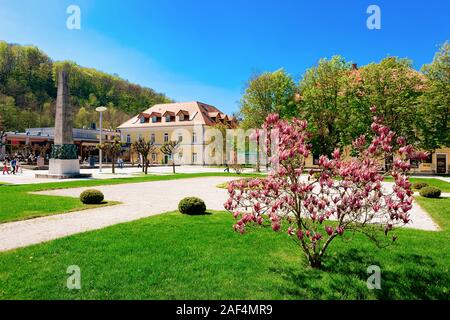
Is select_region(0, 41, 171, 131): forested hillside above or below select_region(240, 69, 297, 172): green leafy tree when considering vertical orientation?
above

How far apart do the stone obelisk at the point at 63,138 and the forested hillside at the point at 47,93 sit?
2140 inches

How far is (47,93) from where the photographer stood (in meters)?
97.2

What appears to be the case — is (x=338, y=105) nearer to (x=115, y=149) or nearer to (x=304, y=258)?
(x=115, y=149)

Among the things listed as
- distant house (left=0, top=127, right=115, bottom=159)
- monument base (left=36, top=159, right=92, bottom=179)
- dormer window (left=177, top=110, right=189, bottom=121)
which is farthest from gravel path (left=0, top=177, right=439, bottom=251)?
dormer window (left=177, top=110, right=189, bottom=121)

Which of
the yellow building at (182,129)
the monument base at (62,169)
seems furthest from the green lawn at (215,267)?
the yellow building at (182,129)

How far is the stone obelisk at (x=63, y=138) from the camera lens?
1105 inches

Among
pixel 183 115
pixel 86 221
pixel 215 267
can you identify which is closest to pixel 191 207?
pixel 86 221

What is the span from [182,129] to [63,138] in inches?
1372

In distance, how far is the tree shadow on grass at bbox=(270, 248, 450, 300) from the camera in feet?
17.4

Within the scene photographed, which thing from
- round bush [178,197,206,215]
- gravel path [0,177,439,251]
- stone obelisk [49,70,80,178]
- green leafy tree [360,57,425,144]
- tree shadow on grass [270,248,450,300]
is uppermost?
green leafy tree [360,57,425,144]

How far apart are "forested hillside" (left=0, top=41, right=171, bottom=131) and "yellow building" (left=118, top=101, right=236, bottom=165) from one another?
31143 mm

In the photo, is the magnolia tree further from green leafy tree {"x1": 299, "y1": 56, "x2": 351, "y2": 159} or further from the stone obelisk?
green leafy tree {"x1": 299, "y1": 56, "x2": 351, "y2": 159}

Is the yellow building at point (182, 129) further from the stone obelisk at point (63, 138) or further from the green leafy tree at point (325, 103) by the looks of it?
the stone obelisk at point (63, 138)
